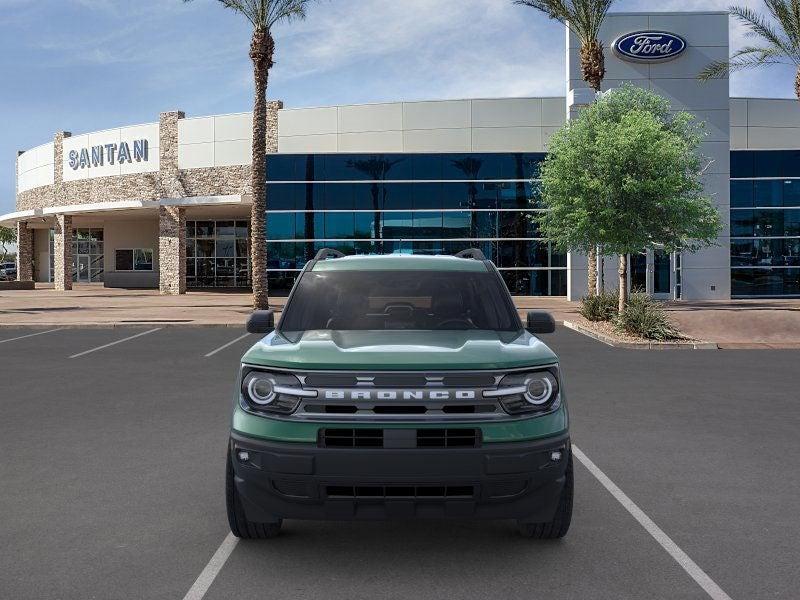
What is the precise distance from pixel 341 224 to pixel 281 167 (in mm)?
4133

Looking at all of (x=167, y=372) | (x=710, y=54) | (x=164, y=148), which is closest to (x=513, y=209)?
(x=710, y=54)

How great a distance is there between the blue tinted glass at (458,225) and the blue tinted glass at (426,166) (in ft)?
6.47

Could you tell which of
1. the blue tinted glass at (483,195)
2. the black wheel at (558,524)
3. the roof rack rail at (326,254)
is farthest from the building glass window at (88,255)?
the black wheel at (558,524)

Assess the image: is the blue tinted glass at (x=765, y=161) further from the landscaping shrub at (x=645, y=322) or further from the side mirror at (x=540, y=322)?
the side mirror at (x=540, y=322)

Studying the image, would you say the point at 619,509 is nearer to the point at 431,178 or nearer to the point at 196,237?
the point at 431,178

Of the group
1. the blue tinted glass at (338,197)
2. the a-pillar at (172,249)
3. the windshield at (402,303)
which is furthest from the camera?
the a-pillar at (172,249)

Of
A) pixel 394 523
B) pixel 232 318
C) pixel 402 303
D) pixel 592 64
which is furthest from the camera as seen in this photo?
pixel 592 64

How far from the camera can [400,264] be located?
582 centimetres

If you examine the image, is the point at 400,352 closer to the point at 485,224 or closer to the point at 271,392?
the point at 271,392

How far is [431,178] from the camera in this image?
123 feet

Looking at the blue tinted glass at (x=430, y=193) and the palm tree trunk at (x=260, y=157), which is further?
the blue tinted glass at (x=430, y=193)

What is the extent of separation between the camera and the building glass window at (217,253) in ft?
169

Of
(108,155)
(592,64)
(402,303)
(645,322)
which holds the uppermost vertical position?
(592,64)

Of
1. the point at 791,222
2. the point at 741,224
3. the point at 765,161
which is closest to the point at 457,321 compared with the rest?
the point at 741,224
